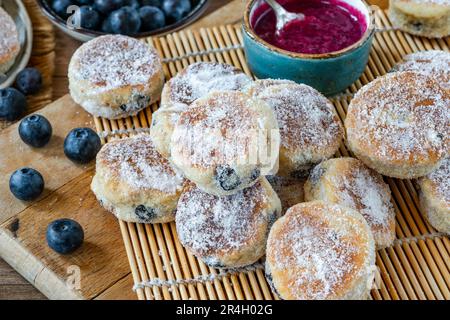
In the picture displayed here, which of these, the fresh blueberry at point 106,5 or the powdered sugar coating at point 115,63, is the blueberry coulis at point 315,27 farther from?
the fresh blueberry at point 106,5

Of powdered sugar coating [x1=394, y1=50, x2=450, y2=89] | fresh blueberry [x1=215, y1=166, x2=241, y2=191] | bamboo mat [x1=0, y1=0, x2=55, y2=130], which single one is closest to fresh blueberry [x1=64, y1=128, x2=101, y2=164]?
bamboo mat [x1=0, y1=0, x2=55, y2=130]

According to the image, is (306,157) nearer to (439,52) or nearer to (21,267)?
(439,52)

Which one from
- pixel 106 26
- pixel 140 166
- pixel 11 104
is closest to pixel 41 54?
pixel 106 26

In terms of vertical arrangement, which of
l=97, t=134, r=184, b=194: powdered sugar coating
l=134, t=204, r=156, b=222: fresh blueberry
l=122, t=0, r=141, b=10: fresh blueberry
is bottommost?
l=134, t=204, r=156, b=222: fresh blueberry

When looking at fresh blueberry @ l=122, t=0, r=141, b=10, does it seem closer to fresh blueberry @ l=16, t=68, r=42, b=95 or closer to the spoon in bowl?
fresh blueberry @ l=16, t=68, r=42, b=95

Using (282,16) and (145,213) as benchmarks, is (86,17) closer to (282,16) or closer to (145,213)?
(282,16)
